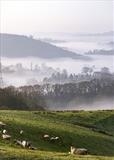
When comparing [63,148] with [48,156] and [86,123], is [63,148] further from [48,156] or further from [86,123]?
[86,123]

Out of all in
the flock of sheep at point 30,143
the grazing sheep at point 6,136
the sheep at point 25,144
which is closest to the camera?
the flock of sheep at point 30,143

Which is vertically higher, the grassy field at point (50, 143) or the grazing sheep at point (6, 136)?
the grazing sheep at point (6, 136)

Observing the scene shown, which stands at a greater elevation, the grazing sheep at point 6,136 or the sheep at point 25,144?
the grazing sheep at point 6,136

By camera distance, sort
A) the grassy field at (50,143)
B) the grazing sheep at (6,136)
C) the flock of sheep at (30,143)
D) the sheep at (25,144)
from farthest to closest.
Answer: the grazing sheep at (6,136), the sheep at (25,144), the flock of sheep at (30,143), the grassy field at (50,143)

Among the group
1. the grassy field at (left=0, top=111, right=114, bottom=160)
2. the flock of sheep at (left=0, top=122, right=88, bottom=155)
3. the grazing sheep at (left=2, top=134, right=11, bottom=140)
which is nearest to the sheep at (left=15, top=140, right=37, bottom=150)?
the flock of sheep at (left=0, top=122, right=88, bottom=155)

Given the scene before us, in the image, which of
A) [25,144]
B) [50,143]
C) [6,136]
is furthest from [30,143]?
[50,143]

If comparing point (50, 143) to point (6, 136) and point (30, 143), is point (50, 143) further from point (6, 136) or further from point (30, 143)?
point (6, 136)

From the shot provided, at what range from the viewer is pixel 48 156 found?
3078 centimetres

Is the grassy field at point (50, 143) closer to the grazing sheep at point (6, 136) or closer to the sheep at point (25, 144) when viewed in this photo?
the grazing sheep at point (6, 136)

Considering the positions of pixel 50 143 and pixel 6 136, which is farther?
pixel 50 143

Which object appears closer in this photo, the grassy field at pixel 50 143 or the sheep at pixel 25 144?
the grassy field at pixel 50 143

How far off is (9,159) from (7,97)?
94447 millimetres

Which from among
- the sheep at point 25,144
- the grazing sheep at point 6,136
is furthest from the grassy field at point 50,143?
the sheep at point 25,144

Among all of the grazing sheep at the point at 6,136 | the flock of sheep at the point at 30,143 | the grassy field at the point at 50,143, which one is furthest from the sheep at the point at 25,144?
the grazing sheep at the point at 6,136
